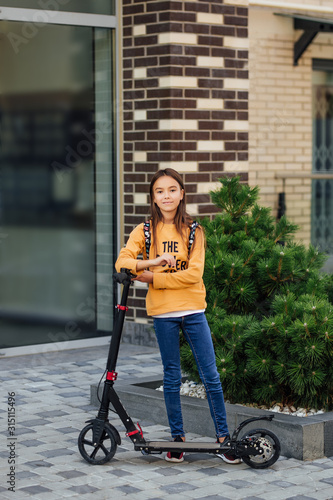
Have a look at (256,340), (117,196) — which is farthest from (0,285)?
(256,340)

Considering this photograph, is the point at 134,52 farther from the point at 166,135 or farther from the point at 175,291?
the point at 175,291

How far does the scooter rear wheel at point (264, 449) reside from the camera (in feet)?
18.2

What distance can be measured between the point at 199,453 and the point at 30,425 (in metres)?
1.27

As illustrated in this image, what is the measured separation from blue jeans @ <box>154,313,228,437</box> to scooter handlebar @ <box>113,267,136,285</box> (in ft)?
1.06

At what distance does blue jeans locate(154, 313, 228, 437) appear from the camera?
18.4ft

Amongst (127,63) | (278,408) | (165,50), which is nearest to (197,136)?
(165,50)

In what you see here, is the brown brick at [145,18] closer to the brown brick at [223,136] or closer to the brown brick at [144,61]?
the brown brick at [144,61]

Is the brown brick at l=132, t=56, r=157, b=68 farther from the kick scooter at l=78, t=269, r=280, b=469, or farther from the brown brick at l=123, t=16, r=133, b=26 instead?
the kick scooter at l=78, t=269, r=280, b=469

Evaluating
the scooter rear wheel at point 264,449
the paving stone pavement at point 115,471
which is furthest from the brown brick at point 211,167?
the scooter rear wheel at point 264,449

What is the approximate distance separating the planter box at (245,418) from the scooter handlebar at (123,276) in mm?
1184

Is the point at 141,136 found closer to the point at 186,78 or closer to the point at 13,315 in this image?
the point at 186,78

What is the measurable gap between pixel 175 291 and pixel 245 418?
0.98m

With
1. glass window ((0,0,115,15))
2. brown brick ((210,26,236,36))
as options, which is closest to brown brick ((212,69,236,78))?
brown brick ((210,26,236,36))

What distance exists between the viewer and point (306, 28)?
35.3 ft
